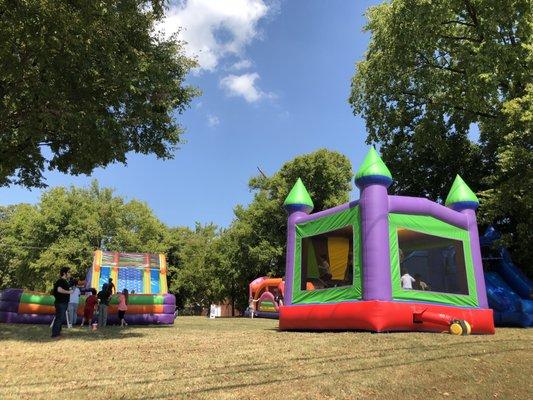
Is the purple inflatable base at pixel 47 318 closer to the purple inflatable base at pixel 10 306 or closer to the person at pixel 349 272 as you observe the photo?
the purple inflatable base at pixel 10 306

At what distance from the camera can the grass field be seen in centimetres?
591

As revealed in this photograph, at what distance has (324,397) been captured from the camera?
577cm

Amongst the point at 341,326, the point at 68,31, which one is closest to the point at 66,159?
the point at 68,31

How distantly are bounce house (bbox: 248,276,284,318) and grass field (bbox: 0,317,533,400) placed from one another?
20138 millimetres

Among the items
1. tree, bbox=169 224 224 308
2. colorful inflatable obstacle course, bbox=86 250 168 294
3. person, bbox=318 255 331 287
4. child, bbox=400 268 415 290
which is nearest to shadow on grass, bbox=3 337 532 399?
child, bbox=400 268 415 290

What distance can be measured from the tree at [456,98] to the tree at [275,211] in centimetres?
1226

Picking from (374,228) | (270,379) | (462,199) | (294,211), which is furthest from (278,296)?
(270,379)

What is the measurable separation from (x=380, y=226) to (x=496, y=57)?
34.6 feet

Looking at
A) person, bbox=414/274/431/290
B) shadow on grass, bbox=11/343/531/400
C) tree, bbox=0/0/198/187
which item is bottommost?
shadow on grass, bbox=11/343/531/400

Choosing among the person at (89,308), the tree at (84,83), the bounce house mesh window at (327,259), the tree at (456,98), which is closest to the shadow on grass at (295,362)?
the bounce house mesh window at (327,259)

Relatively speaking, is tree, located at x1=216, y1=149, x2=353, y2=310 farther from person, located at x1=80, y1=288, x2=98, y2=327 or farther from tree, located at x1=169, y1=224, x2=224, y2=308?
person, located at x1=80, y1=288, x2=98, y2=327

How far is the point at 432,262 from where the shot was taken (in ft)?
46.2

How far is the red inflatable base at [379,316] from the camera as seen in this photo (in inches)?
437

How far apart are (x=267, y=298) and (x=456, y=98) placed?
54.7 feet
